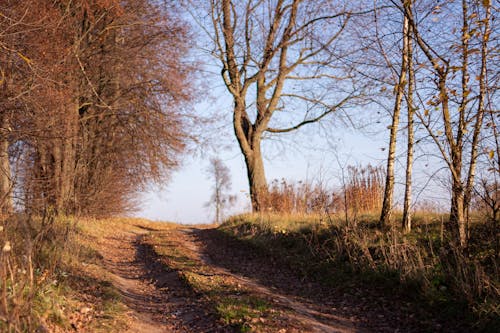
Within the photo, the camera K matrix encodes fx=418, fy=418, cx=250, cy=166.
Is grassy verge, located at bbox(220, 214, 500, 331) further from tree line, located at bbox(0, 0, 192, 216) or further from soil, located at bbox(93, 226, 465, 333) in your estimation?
tree line, located at bbox(0, 0, 192, 216)

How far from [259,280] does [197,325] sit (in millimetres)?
2714

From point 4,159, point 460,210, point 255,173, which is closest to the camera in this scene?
point 460,210

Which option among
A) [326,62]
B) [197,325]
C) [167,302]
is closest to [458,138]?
[197,325]

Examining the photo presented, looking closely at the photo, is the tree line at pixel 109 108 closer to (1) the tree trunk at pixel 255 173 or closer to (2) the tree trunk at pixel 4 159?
(2) the tree trunk at pixel 4 159

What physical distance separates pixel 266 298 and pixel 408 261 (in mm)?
2328

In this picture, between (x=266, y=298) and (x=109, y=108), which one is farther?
(x=109, y=108)

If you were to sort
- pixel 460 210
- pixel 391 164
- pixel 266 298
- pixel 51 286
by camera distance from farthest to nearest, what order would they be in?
pixel 391 164 < pixel 460 210 < pixel 266 298 < pixel 51 286

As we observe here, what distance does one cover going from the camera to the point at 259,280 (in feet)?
27.0

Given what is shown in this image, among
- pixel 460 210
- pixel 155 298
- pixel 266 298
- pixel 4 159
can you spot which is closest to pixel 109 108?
pixel 4 159

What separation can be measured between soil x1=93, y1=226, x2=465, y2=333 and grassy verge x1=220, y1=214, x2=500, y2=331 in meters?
0.28

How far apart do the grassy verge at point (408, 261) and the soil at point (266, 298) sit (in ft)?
0.92

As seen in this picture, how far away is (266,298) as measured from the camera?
654cm

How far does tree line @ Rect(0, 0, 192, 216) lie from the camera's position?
41.9 feet

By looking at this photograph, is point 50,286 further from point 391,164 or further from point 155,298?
point 391,164
